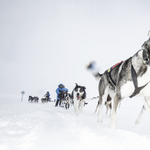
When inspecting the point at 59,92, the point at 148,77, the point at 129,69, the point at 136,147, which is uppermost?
the point at 59,92

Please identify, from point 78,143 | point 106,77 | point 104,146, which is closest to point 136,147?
point 104,146

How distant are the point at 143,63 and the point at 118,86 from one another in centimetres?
57

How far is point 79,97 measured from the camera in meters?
6.21

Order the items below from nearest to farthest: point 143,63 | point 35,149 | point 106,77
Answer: point 35,149, point 143,63, point 106,77

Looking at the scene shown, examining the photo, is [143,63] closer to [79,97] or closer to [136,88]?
[136,88]

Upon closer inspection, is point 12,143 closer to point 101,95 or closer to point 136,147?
point 136,147

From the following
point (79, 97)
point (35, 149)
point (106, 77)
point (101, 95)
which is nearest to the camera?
point (35, 149)

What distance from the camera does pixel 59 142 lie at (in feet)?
4.21

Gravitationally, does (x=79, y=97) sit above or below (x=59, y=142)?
above

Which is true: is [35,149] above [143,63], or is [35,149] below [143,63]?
below

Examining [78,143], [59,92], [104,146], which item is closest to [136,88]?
[104,146]

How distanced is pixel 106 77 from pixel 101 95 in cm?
58

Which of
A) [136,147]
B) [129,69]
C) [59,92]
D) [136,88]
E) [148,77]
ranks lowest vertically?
[136,147]

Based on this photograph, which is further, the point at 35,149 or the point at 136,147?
the point at 136,147
